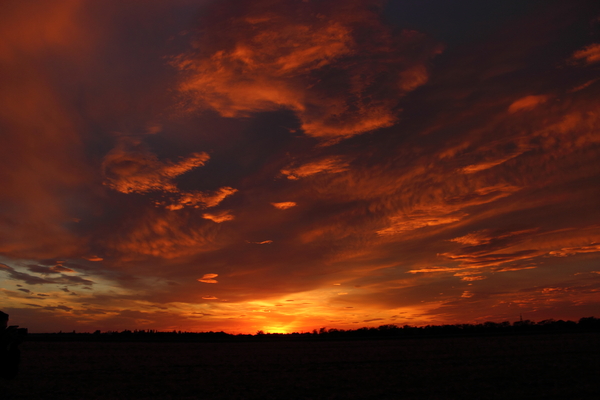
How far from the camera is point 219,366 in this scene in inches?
1126

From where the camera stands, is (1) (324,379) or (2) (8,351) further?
(1) (324,379)

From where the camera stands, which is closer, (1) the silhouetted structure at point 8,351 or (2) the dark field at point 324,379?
(1) the silhouetted structure at point 8,351

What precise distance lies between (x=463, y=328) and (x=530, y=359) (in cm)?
9027

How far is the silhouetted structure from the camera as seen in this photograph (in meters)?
6.71

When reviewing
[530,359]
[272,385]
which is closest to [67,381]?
[272,385]

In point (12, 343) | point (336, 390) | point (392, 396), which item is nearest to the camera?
point (12, 343)

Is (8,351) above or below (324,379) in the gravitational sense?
above

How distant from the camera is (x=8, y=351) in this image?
22.4 ft

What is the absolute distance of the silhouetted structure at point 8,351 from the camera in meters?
6.71

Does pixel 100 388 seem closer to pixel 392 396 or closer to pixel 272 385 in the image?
pixel 272 385

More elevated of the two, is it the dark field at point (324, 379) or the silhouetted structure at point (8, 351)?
the silhouetted structure at point (8, 351)

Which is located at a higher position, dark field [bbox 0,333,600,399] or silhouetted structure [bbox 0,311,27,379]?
silhouetted structure [bbox 0,311,27,379]

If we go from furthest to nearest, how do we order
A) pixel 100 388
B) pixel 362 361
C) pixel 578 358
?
pixel 362 361 < pixel 578 358 < pixel 100 388

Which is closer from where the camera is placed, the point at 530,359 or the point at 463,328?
the point at 530,359
